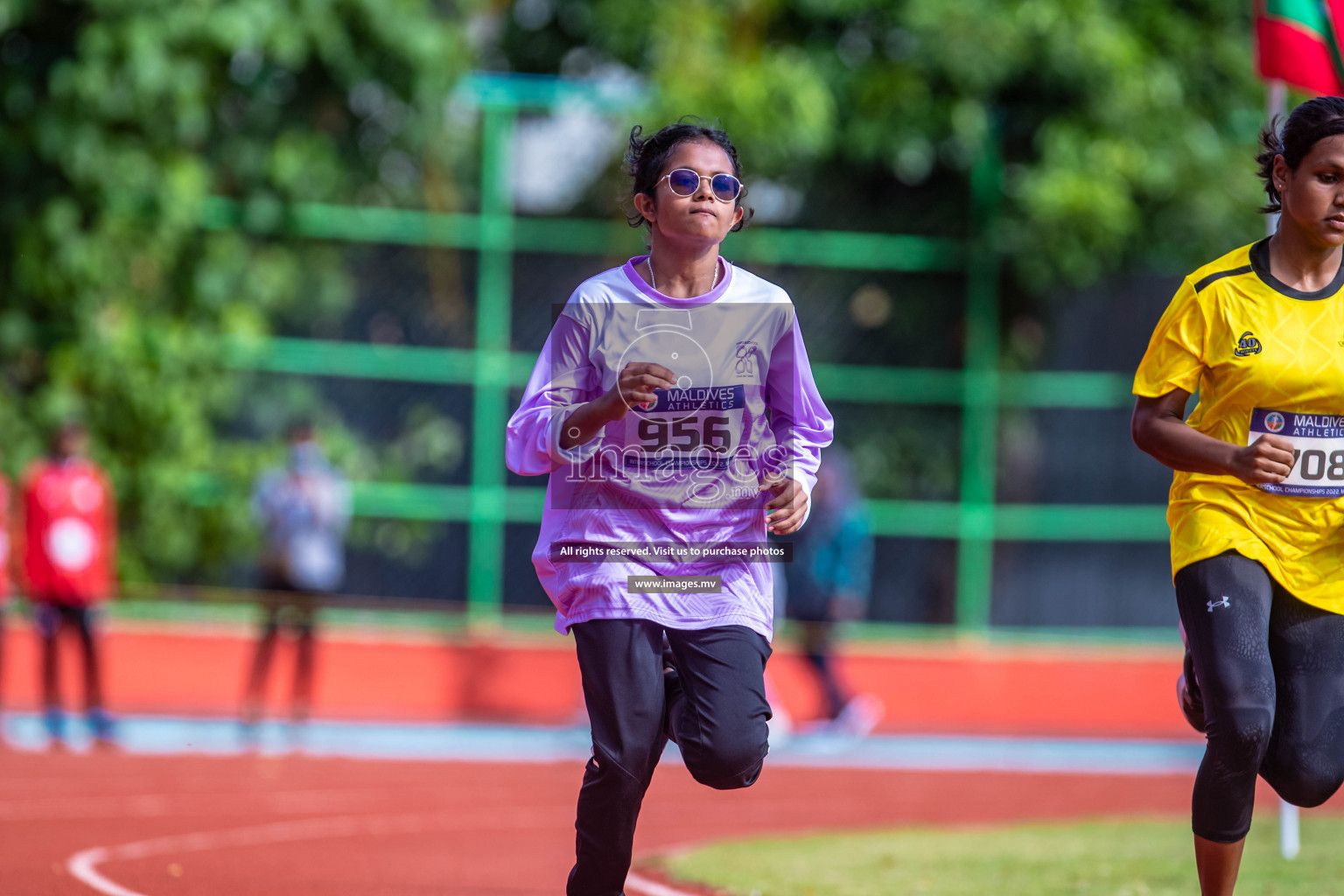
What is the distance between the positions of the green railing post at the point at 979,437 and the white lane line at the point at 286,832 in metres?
6.22

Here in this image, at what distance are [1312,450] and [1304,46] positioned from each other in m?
3.27

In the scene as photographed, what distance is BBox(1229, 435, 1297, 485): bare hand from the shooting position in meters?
4.44

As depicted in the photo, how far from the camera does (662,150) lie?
4789 mm

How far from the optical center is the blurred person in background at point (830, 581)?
1309cm

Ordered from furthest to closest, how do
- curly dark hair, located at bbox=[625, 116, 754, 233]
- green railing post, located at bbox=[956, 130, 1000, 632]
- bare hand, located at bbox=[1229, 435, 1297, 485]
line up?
green railing post, located at bbox=[956, 130, 1000, 632] < curly dark hair, located at bbox=[625, 116, 754, 233] < bare hand, located at bbox=[1229, 435, 1297, 485]

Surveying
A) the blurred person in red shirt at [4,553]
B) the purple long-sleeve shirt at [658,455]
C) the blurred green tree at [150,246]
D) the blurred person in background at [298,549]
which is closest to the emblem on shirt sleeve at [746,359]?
the purple long-sleeve shirt at [658,455]

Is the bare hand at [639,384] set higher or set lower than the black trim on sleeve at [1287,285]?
lower

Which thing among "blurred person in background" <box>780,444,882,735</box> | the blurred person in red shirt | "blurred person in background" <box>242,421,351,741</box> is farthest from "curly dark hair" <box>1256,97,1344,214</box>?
the blurred person in red shirt

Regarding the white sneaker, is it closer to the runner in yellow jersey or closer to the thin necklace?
the runner in yellow jersey

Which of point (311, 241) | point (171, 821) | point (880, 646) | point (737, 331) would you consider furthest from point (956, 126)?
point (737, 331)

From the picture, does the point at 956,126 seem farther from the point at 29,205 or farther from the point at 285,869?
the point at 285,869

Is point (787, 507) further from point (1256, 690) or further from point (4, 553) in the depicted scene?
point (4, 553)

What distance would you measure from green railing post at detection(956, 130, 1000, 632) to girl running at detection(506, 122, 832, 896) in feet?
33.4

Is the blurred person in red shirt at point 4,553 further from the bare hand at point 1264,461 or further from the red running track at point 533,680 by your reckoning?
the bare hand at point 1264,461
